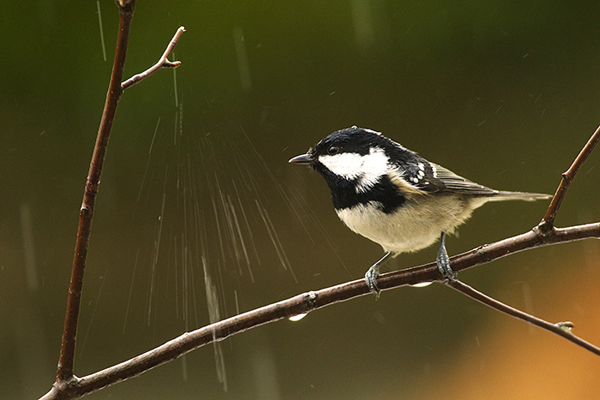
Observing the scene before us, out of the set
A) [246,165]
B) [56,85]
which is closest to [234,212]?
[246,165]

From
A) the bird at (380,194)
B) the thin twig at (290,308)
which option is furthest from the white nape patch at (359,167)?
the thin twig at (290,308)

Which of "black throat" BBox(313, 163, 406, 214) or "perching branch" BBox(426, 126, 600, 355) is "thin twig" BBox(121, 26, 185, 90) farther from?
"perching branch" BBox(426, 126, 600, 355)

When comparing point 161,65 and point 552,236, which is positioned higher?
point 161,65

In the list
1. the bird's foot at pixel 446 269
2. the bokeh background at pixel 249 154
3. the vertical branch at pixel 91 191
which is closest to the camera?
the vertical branch at pixel 91 191

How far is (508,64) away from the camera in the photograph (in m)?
1.39

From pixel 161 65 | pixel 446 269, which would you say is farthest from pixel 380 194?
pixel 161 65

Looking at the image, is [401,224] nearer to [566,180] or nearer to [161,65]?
[566,180]

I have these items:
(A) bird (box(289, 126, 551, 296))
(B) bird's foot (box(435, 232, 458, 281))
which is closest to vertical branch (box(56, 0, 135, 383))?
(A) bird (box(289, 126, 551, 296))

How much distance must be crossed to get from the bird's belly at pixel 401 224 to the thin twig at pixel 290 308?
7 centimetres

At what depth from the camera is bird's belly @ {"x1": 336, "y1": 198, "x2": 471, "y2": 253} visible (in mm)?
778

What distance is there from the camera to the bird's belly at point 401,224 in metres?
0.78

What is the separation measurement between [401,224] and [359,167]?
11cm

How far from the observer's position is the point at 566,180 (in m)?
0.65

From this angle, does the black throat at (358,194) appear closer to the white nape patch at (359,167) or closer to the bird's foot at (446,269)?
the white nape patch at (359,167)
